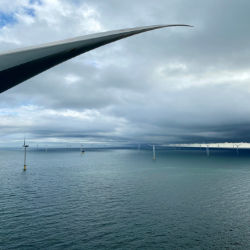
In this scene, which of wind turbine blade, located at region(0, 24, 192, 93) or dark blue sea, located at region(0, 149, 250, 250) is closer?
wind turbine blade, located at region(0, 24, 192, 93)

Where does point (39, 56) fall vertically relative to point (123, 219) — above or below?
above

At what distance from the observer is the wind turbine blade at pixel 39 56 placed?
4027 millimetres

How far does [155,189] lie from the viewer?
345 ft

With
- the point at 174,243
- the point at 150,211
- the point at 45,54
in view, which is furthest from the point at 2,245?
the point at 45,54

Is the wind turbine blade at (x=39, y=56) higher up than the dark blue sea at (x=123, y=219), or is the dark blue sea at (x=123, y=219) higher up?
the wind turbine blade at (x=39, y=56)

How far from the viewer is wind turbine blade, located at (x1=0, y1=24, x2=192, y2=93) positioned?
159 inches

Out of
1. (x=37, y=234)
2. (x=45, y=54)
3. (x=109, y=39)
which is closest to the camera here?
(x=45, y=54)

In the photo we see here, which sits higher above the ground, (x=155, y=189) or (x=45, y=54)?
(x=45, y=54)

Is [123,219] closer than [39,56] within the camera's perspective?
No

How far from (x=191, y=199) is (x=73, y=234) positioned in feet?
177

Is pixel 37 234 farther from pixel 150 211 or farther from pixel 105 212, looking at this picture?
pixel 150 211

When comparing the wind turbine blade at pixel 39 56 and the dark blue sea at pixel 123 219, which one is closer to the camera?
the wind turbine blade at pixel 39 56

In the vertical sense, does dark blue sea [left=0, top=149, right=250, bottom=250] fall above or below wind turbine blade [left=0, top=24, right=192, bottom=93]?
below

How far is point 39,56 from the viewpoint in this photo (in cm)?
429
